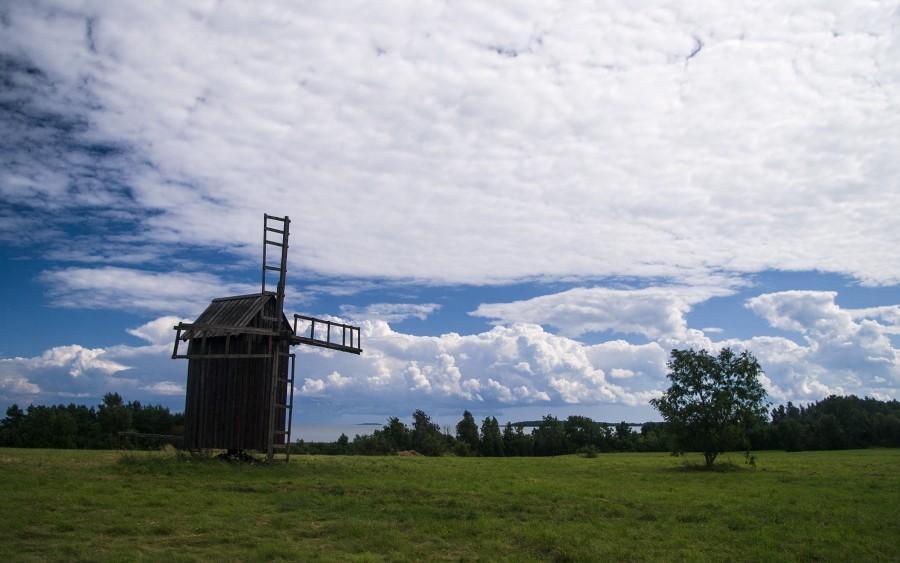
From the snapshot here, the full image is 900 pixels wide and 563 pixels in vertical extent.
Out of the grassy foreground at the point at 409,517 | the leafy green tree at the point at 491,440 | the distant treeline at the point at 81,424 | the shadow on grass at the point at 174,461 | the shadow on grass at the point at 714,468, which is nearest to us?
the grassy foreground at the point at 409,517

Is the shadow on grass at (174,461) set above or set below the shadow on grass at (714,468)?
above

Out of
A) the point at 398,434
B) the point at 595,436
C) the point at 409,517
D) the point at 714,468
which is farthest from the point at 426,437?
the point at 409,517

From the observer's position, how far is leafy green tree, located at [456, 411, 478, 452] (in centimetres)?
8600

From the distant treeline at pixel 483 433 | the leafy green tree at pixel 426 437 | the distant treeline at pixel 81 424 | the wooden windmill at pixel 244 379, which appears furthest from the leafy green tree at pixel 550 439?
the wooden windmill at pixel 244 379

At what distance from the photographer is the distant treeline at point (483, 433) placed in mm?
63156

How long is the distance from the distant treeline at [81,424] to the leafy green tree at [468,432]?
35.8 meters

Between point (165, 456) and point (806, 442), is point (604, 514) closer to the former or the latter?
point (165, 456)

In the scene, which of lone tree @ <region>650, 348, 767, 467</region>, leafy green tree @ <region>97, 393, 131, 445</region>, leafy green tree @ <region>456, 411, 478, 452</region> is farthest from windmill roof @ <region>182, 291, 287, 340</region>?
leafy green tree @ <region>456, 411, 478, 452</region>

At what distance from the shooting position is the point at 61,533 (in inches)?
551

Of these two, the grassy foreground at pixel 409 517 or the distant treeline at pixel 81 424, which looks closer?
the grassy foreground at pixel 409 517

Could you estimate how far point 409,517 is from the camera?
1727cm

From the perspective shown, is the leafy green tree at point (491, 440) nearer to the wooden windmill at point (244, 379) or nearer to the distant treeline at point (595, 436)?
the distant treeline at point (595, 436)

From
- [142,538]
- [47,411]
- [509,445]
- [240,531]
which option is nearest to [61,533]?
[142,538]

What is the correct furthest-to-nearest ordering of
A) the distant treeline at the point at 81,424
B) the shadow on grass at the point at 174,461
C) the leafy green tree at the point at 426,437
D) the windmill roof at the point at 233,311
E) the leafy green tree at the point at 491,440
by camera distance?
the leafy green tree at the point at 491,440, the leafy green tree at the point at 426,437, the distant treeline at the point at 81,424, the windmill roof at the point at 233,311, the shadow on grass at the point at 174,461
